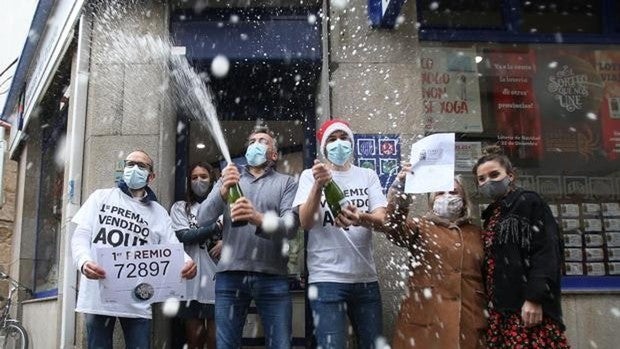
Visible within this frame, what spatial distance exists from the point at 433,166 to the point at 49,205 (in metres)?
6.90

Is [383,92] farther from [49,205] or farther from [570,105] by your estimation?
[49,205]

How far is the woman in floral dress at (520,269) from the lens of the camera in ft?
12.4

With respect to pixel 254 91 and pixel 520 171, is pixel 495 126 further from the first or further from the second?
pixel 254 91

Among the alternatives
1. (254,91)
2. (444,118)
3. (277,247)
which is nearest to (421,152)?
(277,247)

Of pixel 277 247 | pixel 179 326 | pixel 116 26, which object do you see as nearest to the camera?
pixel 277 247

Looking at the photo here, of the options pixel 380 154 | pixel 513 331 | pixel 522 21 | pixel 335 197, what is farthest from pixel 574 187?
pixel 335 197

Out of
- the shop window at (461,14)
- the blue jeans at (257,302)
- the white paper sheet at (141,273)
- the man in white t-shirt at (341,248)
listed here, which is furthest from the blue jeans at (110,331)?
the shop window at (461,14)

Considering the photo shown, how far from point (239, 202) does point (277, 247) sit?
508mm

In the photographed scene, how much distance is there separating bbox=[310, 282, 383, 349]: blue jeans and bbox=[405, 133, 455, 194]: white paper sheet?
2.54 ft

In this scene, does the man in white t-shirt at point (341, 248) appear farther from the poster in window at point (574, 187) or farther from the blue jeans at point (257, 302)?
the poster in window at point (574, 187)

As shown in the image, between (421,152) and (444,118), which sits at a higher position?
(444,118)

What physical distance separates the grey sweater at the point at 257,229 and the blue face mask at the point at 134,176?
1.86 ft

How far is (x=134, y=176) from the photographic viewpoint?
456 centimetres

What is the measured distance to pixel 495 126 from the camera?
6051mm
